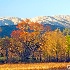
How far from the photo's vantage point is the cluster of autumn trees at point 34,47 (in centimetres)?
11406

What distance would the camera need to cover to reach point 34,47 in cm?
12188

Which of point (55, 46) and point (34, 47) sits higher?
point (55, 46)

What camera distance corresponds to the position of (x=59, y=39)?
380ft

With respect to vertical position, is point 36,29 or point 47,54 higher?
point 36,29

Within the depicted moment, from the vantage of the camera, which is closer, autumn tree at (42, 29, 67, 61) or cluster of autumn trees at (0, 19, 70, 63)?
autumn tree at (42, 29, 67, 61)

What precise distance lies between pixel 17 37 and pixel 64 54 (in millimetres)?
23273

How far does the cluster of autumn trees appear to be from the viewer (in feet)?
374

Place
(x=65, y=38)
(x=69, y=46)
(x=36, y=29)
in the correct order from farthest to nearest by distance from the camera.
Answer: (x=36, y=29) → (x=65, y=38) → (x=69, y=46)

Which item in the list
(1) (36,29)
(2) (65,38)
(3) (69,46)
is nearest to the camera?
(3) (69,46)

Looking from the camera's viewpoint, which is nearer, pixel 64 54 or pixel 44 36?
pixel 64 54

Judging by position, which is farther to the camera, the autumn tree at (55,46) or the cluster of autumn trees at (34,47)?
the cluster of autumn trees at (34,47)

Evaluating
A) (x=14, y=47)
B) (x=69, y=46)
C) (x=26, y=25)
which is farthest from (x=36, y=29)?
(x=69, y=46)

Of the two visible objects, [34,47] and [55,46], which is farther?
[34,47]

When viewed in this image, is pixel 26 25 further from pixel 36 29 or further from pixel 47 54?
pixel 47 54
